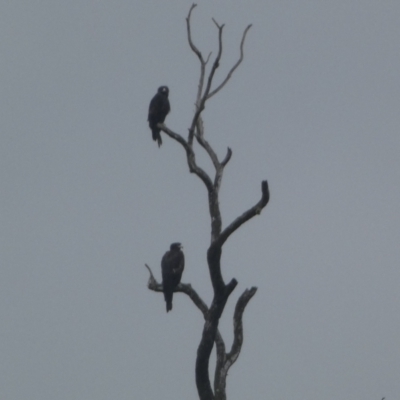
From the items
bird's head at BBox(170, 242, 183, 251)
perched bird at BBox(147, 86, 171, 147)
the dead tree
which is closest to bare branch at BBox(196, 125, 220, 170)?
the dead tree

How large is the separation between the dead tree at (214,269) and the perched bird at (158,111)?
369cm

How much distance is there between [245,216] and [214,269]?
640 millimetres

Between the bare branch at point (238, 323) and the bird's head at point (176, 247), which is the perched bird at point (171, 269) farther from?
the bare branch at point (238, 323)

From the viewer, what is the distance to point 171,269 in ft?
42.3

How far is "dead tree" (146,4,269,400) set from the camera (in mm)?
10312

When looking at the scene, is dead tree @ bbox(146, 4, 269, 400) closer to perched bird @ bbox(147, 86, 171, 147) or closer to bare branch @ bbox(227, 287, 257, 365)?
bare branch @ bbox(227, 287, 257, 365)

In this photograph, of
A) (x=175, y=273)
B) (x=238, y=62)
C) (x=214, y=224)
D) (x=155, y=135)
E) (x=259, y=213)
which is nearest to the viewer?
(x=259, y=213)

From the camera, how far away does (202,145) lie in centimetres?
1120

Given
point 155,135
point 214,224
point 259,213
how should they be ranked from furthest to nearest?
point 155,135, point 214,224, point 259,213

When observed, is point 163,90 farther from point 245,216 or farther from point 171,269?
point 245,216

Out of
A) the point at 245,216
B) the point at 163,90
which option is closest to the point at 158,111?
the point at 163,90

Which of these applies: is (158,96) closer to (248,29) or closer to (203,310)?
(248,29)

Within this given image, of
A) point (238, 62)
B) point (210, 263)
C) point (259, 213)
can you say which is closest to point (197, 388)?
point (210, 263)

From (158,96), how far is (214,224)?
5665 millimetres
